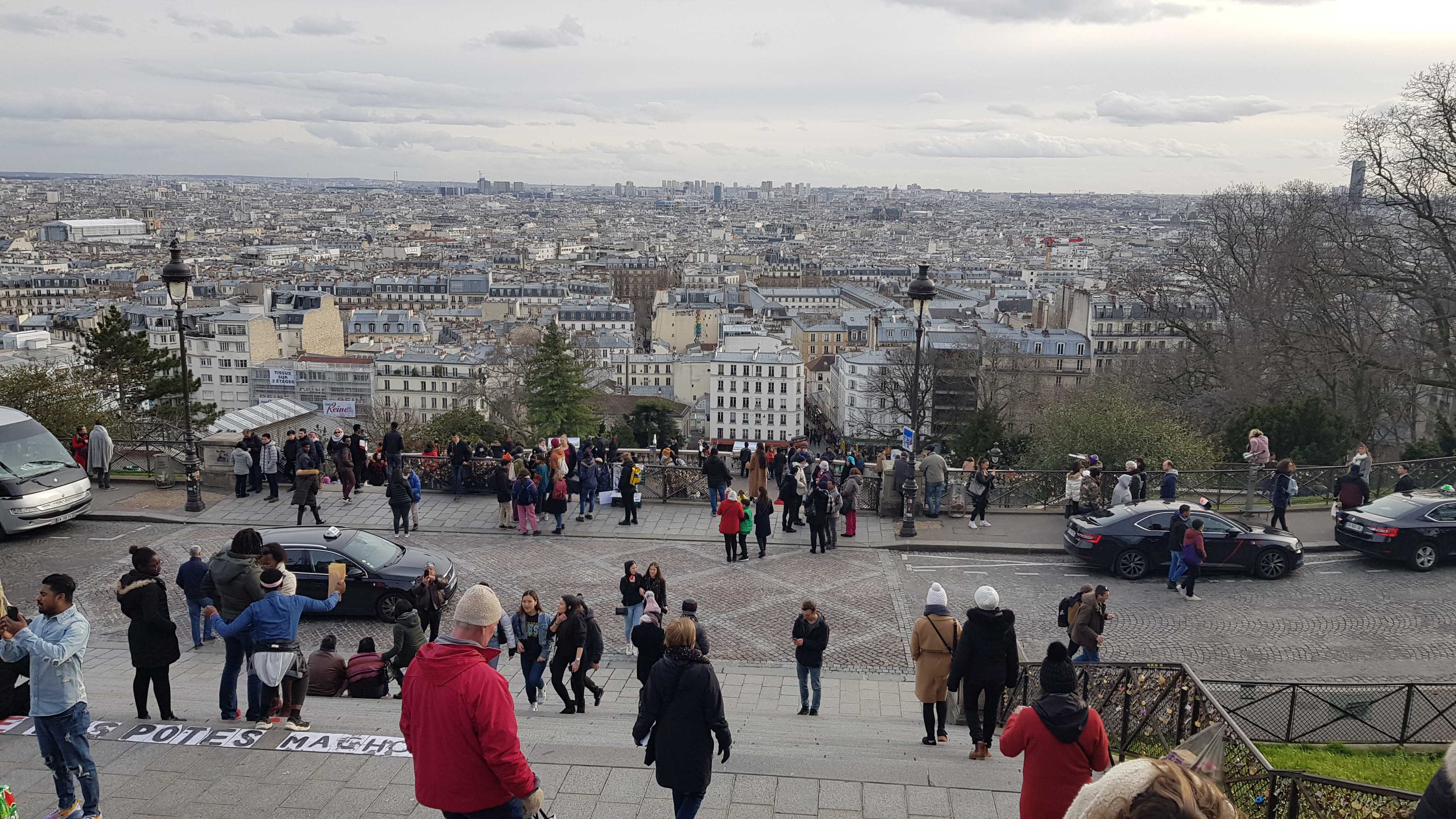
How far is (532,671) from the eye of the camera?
11.1 meters

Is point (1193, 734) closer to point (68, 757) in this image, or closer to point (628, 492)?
point (68, 757)

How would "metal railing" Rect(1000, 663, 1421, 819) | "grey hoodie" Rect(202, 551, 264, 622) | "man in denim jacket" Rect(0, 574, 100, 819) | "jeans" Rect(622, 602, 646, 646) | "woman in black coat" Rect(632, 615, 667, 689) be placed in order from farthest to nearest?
1. "jeans" Rect(622, 602, 646, 646)
2. "woman in black coat" Rect(632, 615, 667, 689)
3. "grey hoodie" Rect(202, 551, 264, 622)
4. "man in denim jacket" Rect(0, 574, 100, 819)
5. "metal railing" Rect(1000, 663, 1421, 819)

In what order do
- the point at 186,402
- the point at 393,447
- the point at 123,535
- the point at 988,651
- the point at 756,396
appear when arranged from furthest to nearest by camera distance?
the point at 756,396 < the point at 393,447 < the point at 186,402 < the point at 123,535 < the point at 988,651

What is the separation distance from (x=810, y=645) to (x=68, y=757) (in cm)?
610

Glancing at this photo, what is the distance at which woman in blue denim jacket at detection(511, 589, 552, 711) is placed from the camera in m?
10.9

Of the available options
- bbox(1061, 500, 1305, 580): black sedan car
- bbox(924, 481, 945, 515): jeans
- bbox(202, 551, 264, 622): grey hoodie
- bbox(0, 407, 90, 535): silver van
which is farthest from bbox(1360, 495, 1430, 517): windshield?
bbox(0, 407, 90, 535): silver van

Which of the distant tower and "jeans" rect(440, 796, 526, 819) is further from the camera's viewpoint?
the distant tower

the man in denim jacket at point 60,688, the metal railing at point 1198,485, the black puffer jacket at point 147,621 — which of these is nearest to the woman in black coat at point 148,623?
the black puffer jacket at point 147,621

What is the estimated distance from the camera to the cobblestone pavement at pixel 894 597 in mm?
13422

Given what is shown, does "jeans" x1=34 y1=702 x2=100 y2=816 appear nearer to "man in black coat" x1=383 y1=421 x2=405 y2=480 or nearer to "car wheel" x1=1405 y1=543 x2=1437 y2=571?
"man in black coat" x1=383 y1=421 x2=405 y2=480

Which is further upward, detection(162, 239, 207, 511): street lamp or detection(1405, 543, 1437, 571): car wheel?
detection(162, 239, 207, 511): street lamp

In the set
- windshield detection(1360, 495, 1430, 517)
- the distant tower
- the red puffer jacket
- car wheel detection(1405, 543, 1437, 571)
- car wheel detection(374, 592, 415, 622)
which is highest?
the distant tower

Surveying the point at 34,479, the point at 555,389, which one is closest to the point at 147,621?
the point at 34,479

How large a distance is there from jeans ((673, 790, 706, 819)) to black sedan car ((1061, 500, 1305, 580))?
11.2m
